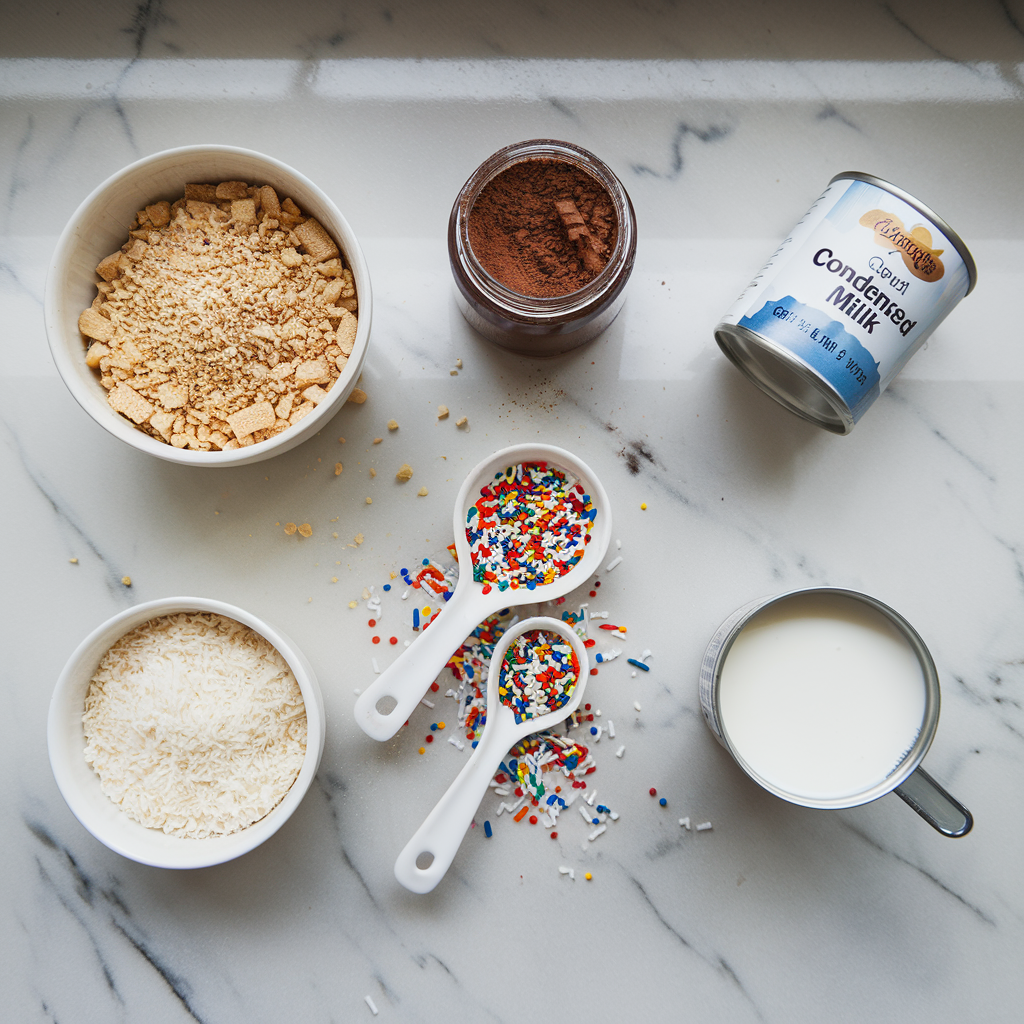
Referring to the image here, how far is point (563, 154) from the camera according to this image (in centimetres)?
88

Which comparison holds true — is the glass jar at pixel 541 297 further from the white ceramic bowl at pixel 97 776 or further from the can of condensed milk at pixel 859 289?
the white ceramic bowl at pixel 97 776

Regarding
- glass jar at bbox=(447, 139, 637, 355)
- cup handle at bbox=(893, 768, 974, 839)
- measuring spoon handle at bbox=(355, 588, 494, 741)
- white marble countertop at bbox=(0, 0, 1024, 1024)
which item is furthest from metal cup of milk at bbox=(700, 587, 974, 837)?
glass jar at bbox=(447, 139, 637, 355)

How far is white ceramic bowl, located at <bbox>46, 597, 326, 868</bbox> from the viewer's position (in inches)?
34.3

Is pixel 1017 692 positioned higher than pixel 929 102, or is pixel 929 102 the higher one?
pixel 929 102

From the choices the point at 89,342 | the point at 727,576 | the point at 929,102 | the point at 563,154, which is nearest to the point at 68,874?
the point at 89,342

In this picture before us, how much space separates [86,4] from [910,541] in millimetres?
1497

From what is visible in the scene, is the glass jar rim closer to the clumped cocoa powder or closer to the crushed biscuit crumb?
the clumped cocoa powder

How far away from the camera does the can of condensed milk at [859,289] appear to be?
82 cm

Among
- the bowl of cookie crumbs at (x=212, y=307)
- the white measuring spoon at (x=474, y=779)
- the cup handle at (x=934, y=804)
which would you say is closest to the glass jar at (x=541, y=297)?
the bowl of cookie crumbs at (x=212, y=307)

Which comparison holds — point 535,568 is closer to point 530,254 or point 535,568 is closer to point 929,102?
point 530,254

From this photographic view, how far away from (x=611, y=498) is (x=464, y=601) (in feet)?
0.89

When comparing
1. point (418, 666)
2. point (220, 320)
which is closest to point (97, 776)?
point (418, 666)

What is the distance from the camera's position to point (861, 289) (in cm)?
82

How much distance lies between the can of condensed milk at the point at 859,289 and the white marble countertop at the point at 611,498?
7.3 inches
